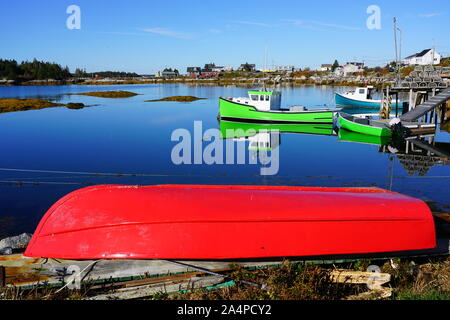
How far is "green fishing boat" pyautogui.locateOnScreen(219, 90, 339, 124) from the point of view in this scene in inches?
1224

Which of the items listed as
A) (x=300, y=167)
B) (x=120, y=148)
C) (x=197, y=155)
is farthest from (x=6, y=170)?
(x=300, y=167)

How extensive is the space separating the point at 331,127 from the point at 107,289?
28409 millimetres

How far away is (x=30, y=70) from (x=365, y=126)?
5738 inches

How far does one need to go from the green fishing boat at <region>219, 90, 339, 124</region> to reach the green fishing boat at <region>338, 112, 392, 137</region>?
270 centimetres

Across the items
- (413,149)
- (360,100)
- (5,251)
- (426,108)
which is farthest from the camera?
(360,100)

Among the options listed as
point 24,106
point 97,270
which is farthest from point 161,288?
point 24,106

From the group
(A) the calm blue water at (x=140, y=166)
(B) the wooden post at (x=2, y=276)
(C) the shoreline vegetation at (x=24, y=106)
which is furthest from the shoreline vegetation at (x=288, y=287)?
(C) the shoreline vegetation at (x=24, y=106)

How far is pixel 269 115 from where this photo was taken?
32.0 m

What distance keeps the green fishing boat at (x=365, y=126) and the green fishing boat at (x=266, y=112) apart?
8.86 feet

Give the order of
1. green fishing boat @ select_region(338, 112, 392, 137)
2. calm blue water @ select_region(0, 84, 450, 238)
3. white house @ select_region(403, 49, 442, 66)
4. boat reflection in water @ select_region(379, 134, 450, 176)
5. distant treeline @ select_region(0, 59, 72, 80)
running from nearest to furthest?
calm blue water @ select_region(0, 84, 450, 238) → boat reflection in water @ select_region(379, 134, 450, 176) → green fishing boat @ select_region(338, 112, 392, 137) → white house @ select_region(403, 49, 442, 66) → distant treeline @ select_region(0, 59, 72, 80)

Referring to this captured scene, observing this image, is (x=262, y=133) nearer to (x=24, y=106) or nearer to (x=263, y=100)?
(x=263, y=100)

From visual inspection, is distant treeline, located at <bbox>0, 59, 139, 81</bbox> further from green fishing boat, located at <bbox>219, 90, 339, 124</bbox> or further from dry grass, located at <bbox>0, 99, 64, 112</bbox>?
green fishing boat, located at <bbox>219, 90, 339, 124</bbox>

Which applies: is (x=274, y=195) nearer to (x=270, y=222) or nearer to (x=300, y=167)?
(x=270, y=222)

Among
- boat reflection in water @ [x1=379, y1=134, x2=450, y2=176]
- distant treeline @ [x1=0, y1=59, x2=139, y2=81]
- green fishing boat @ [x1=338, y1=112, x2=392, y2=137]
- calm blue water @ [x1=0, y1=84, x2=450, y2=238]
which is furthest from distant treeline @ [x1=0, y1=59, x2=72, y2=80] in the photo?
boat reflection in water @ [x1=379, y1=134, x2=450, y2=176]
